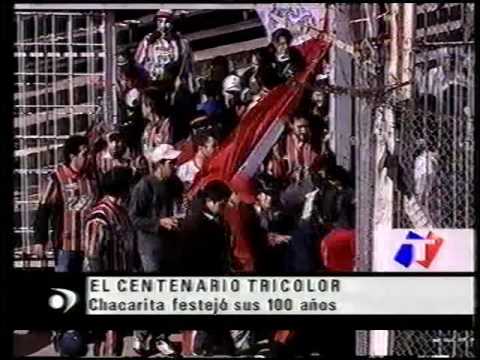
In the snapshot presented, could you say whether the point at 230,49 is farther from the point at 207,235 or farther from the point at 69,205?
the point at 69,205

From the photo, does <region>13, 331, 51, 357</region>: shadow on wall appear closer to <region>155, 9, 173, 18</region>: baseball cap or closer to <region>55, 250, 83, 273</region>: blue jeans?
<region>55, 250, 83, 273</region>: blue jeans

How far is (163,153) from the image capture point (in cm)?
545

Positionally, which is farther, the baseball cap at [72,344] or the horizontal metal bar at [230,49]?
the baseball cap at [72,344]

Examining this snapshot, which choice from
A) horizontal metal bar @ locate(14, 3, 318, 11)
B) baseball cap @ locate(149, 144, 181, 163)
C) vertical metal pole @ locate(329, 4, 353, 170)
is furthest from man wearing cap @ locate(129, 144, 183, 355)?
vertical metal pole @ locate(329, 4, 353, 170)

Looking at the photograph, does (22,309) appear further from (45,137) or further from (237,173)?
(237,173)

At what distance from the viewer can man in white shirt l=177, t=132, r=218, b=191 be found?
215 inches

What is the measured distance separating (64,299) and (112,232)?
422mm

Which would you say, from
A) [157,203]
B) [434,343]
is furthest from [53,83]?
[434,343]

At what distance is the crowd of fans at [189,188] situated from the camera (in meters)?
5.45

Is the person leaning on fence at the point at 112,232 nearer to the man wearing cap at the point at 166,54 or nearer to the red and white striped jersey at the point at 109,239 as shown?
the red and white striped jersey at the point at 109,239

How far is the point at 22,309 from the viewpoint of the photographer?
18.2 feet

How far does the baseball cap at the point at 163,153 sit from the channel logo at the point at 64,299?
79 cm

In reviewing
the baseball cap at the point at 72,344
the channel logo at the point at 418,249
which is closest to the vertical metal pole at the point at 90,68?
the baseball cap at the point at 72,344

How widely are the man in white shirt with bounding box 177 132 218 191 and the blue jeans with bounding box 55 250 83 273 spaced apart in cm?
64
